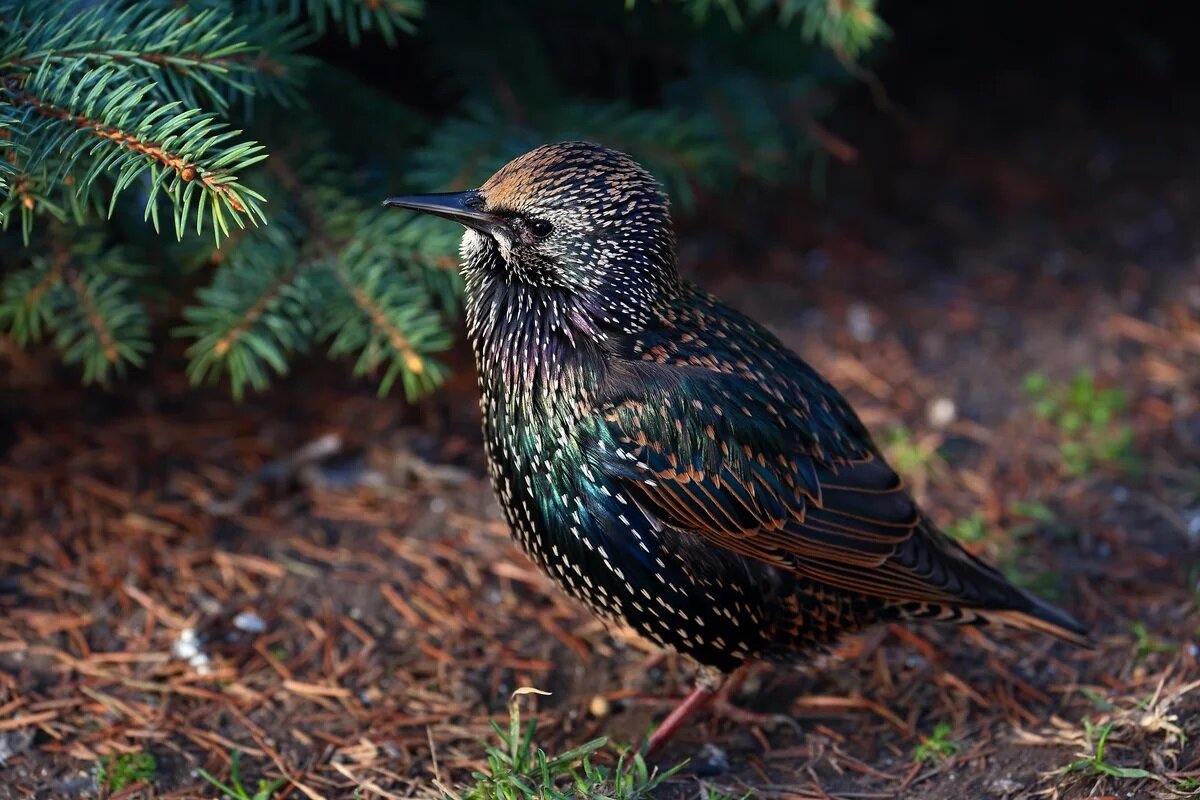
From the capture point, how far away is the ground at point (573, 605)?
2.81 meters

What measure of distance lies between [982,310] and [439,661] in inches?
106

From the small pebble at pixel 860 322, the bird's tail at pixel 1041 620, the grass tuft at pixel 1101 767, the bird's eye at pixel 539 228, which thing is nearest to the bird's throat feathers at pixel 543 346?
the bird's eye at pixel 539 228

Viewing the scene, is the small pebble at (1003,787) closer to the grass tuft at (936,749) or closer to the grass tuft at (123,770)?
the grass tuft at (936,749)

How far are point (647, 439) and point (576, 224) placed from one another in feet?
1.63

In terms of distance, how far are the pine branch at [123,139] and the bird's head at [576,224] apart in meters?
0.43

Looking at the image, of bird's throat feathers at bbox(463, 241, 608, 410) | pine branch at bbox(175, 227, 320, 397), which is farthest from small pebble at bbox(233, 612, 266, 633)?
bird's throat feathers at bbox(463, 241, 608, 410)

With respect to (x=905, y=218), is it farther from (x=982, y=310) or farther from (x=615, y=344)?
(x=615, y=344)

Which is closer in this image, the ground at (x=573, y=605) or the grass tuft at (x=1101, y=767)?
the grass tuft at (x=1101, y=767)

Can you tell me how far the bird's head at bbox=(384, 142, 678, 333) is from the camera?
261 cm

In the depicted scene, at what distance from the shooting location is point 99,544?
344 centimetres

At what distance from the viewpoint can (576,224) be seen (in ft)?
8.59

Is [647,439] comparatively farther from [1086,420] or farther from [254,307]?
[1086,420]

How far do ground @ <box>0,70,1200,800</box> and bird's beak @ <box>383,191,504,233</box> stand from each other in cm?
122

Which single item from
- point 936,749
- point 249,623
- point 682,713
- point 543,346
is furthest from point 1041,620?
point 249,623
